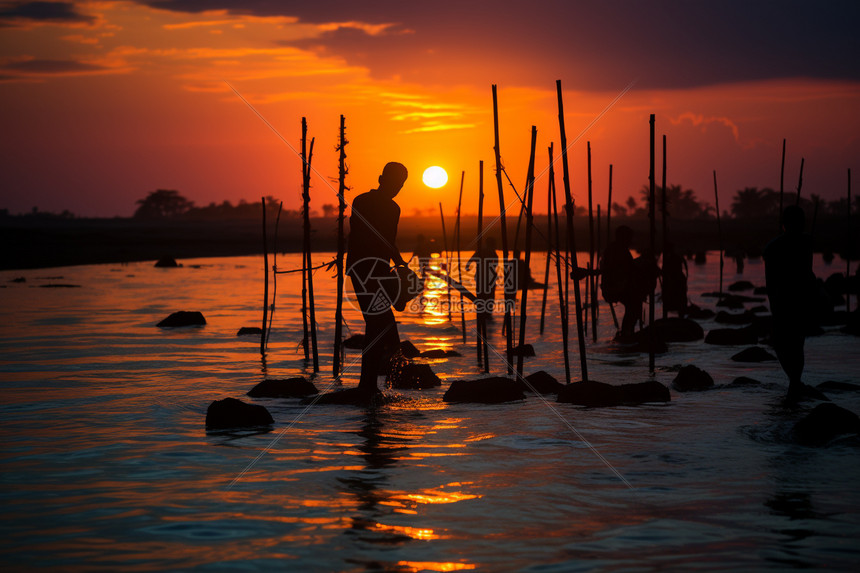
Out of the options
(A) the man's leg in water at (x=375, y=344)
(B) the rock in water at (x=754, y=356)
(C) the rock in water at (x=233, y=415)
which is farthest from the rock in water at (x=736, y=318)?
(C) the rock in water at (x=233, y=415)

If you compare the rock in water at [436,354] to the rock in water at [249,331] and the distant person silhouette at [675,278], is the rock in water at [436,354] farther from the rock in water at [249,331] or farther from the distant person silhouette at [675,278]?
the distant person silhouette at [675,278]

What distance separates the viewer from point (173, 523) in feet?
16.2

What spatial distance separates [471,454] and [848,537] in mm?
2837

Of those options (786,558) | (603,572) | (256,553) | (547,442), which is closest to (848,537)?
(786,558)

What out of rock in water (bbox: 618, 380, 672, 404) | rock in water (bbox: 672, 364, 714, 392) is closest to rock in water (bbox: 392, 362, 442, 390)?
rock in water (bbox: 618, 380, 672, 404)

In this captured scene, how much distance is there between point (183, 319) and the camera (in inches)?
664

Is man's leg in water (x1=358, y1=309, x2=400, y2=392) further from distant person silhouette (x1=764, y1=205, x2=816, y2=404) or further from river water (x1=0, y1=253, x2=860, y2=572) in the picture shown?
distant person silhouette (x1=764, y1=205, x2=816, y2=404)

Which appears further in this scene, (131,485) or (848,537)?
(131,485)

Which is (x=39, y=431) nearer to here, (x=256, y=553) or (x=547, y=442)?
(x=256, y=553)

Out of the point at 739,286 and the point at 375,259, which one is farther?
the point at 739,286

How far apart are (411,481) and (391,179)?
3.83 meters

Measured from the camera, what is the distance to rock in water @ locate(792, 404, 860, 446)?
22.2 ft

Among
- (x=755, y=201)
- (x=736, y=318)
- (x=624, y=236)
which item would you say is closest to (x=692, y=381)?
(x=624, y=236)

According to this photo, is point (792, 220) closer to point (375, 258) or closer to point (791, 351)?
point (791, 351)
